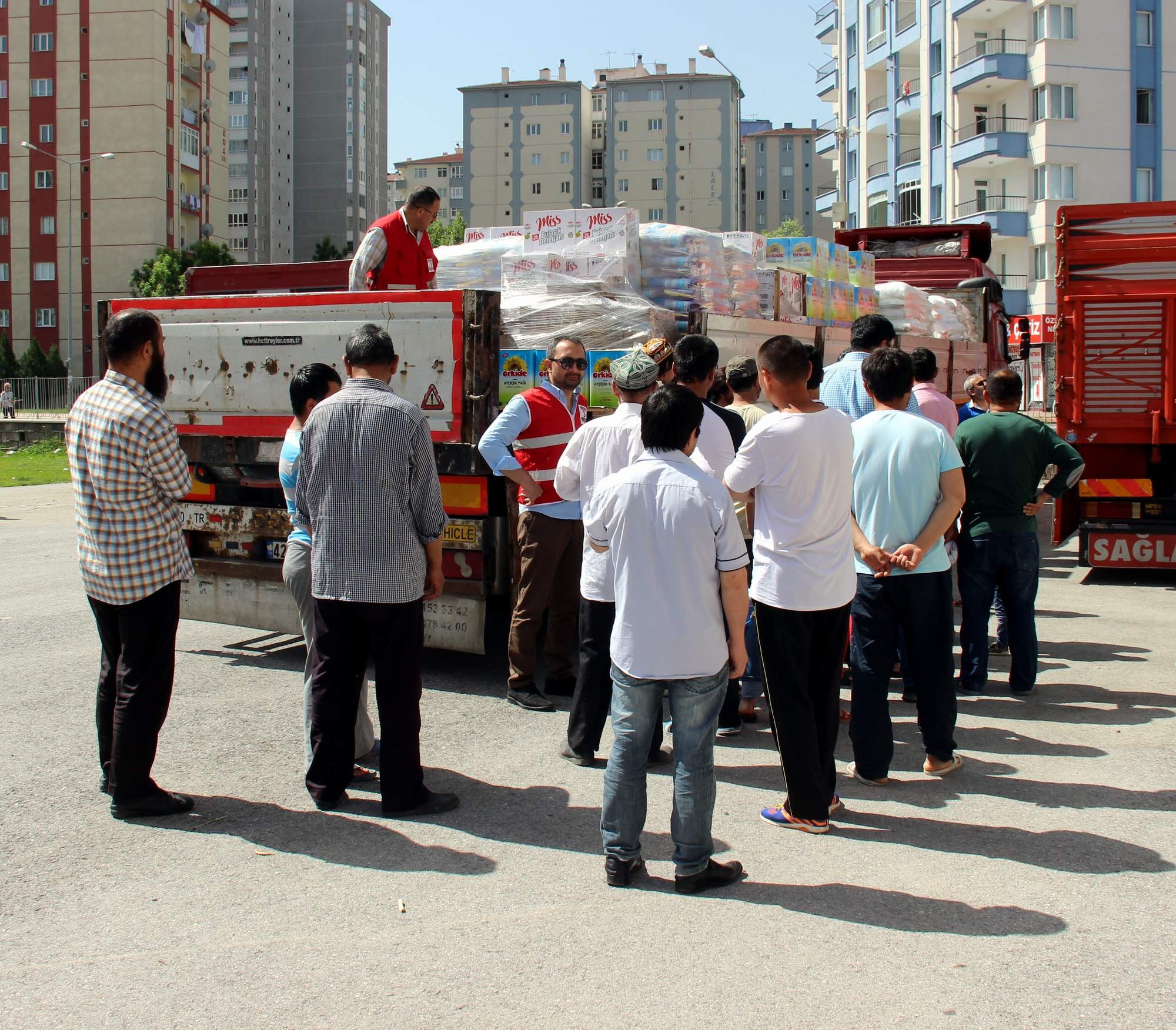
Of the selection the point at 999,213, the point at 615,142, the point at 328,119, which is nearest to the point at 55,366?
the point at 999,213

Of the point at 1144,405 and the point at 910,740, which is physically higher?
the point at 1144,405

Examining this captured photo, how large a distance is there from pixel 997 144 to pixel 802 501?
42.6 metres

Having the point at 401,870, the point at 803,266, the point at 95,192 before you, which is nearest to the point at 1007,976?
the point at 401,870

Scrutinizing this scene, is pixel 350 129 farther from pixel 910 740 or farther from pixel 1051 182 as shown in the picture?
pixel 910 740

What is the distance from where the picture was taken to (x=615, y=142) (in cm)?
10325

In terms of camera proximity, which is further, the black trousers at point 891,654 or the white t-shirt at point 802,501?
the black trousers at point 891,654

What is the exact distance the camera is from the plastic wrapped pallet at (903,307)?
11.1 meters

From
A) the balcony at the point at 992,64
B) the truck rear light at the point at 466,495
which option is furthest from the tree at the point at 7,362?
the truck rear light at the point at 466,495

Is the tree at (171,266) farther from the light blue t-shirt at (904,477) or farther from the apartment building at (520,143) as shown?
the light blue t-shirt at (904,477)

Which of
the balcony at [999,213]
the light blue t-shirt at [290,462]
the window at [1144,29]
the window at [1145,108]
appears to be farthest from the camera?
the window at [1145,108]

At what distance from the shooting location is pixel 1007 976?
3.32m

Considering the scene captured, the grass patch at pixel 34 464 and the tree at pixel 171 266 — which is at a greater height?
the tree at pixel 171 266

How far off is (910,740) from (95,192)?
216 feet

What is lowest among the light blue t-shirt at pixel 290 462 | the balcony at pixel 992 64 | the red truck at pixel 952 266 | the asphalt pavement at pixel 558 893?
the asphalt pavement at pixel 558 893
